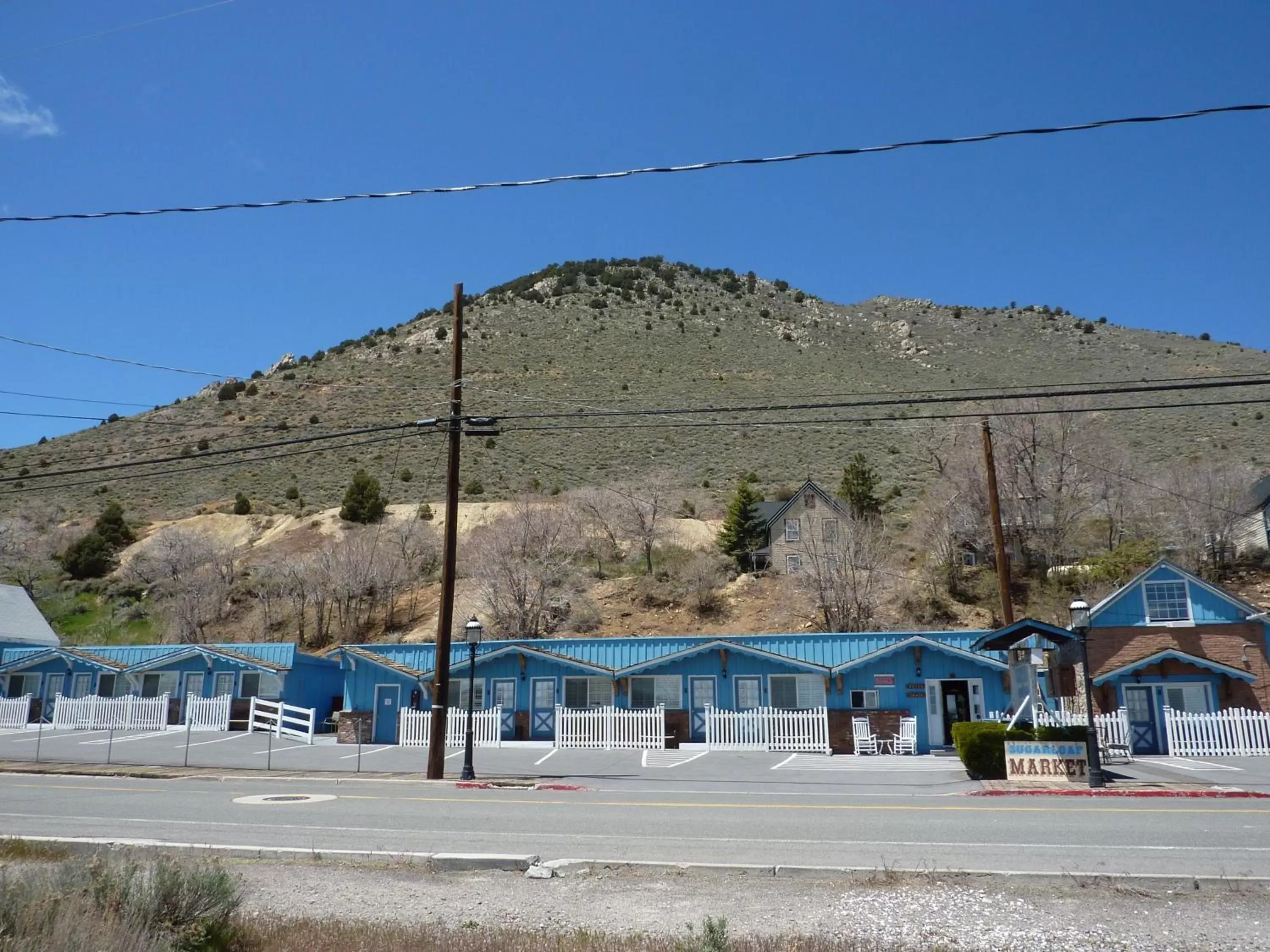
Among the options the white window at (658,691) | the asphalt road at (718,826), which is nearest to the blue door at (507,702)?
the white window at (658,691)

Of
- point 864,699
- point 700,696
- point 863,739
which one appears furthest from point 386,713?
point 864,699

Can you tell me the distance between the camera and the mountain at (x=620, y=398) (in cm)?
7181

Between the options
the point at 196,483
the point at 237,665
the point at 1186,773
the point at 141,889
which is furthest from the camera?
the point at 196,483

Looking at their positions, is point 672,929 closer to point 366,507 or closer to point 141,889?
point 141,889

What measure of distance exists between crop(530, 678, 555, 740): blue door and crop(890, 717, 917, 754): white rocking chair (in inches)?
453

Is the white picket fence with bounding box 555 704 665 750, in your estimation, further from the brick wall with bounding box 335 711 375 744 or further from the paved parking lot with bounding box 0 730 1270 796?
the brick wall with bounding box 335 711 375 744

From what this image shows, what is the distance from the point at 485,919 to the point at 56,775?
19329mm

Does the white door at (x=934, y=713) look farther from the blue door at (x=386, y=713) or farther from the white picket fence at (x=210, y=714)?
the white picket fence at (x=210, y=714)

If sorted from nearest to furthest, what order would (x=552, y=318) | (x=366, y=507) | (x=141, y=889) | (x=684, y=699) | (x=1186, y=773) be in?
1. (x=141, y=889)
2. (x=1186, y=773)
3. (x=684, y=699)
4. (x=366, y=507)
5. (x=552, y=318)

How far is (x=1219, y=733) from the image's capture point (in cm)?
2600

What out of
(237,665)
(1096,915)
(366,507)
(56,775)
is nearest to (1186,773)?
(1096,915)

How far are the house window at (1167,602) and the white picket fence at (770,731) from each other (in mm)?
10627

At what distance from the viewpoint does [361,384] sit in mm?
88562

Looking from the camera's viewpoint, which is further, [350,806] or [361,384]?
[361,384]
